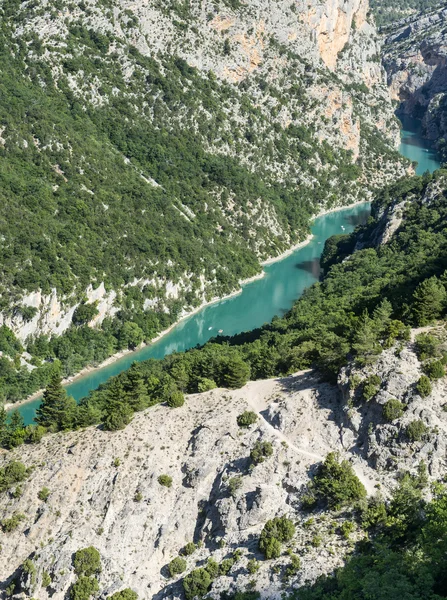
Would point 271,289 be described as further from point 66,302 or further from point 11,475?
point 11,475

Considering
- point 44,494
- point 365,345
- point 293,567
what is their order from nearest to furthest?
point 293,567, point 365,345, point 44,494

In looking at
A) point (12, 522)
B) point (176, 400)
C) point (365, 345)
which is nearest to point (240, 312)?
point (176, 400)

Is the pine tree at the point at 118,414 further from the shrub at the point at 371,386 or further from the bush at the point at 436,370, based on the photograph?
the bush at the point at 436,370

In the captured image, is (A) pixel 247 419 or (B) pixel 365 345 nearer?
(B) pixel 365 345

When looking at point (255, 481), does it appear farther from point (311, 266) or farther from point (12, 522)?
point (311, 266)

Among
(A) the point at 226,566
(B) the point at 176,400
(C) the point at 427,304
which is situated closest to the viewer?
(A) the point at 226,566

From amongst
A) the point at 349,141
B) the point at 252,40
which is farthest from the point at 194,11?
the point at 349,141

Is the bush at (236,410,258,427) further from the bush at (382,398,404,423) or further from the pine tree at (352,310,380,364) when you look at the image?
the bush at (382,398,404,423)
